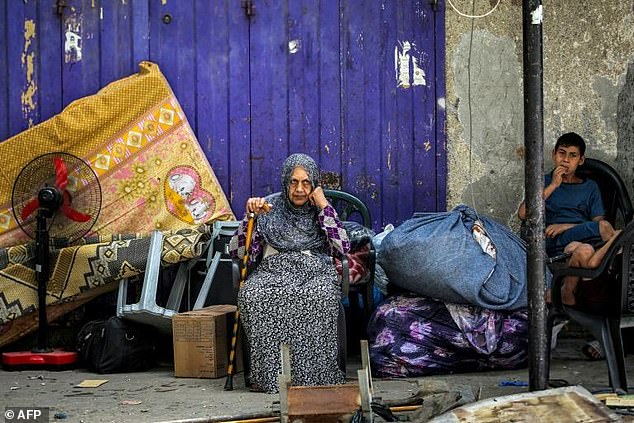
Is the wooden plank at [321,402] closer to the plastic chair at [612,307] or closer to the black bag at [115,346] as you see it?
the plastic chair at [612,307]

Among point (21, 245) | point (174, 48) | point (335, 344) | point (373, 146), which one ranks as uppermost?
point (174, 48)

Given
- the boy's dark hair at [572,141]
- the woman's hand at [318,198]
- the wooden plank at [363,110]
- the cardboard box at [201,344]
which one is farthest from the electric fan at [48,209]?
the boy's dark hair at [572,141]

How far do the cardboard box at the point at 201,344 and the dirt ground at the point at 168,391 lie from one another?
0.31ft

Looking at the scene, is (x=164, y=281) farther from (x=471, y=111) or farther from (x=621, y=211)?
(x=621, y=211)

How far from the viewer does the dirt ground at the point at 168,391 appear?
5.73 m

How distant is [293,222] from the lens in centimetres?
670

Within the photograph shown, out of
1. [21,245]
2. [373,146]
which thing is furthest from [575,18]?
[21,245]

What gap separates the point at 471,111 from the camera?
26.1 feet

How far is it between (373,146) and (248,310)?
6.65 ft

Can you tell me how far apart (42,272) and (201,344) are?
124cm

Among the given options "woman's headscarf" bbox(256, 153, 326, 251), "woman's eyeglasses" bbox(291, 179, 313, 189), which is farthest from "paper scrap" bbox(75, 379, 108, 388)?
"woman's eyeglasses" bbox(291, 179, 313, 189)

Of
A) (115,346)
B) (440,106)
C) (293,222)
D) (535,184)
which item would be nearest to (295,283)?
(293,222)

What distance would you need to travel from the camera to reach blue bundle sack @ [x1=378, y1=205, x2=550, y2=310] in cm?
682

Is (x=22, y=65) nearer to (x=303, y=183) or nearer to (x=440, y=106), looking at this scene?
(x=303, y=183)
